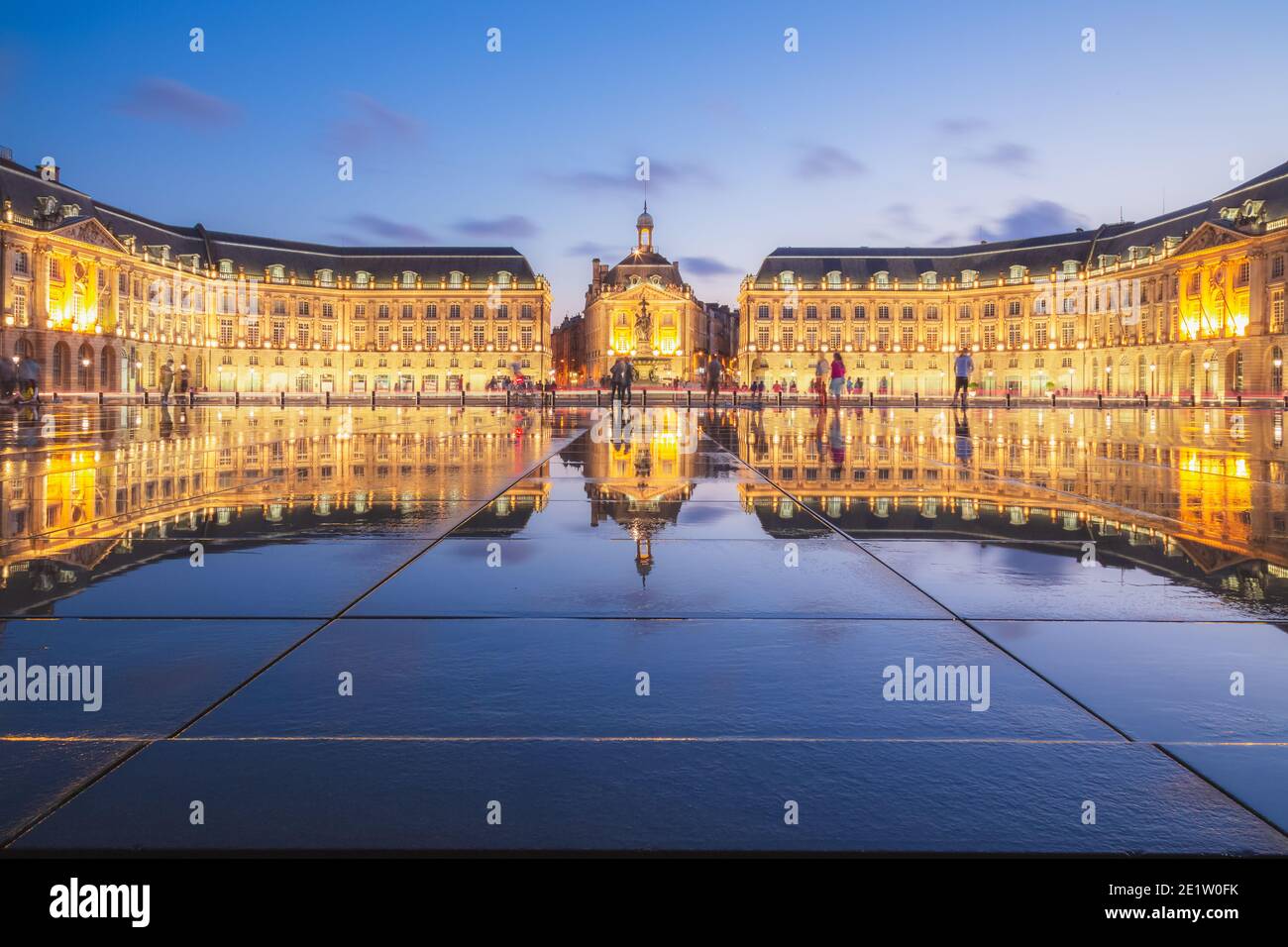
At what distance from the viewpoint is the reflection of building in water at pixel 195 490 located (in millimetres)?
5723

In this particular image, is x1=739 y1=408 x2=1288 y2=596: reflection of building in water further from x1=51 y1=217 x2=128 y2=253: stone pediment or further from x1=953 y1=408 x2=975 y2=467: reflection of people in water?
x1=51 y1=217 x2=128 y2=253: stone pediment

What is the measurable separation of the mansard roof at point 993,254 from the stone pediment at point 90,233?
198 ft

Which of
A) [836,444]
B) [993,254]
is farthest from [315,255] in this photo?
[836,444]

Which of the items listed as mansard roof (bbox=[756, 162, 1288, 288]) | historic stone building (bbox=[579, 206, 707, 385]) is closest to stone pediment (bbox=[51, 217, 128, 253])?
historic stone building (bbox=[579, 206, 707, 385])

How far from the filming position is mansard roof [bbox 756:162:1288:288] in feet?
266

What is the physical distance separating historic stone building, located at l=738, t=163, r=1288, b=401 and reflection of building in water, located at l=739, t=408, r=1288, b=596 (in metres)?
55.7

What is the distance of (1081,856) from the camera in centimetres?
204

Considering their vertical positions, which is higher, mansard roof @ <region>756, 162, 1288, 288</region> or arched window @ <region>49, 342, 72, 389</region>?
mansard roof @ <region>756, 162, 1288, 288</region>

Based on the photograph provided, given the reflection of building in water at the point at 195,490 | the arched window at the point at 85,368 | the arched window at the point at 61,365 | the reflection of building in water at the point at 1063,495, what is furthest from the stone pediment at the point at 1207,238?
the arched window at the point at 61,365

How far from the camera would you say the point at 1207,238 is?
71.2 m

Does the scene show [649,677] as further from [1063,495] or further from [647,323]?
[647,323]

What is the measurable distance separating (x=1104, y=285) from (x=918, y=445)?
82910mm
